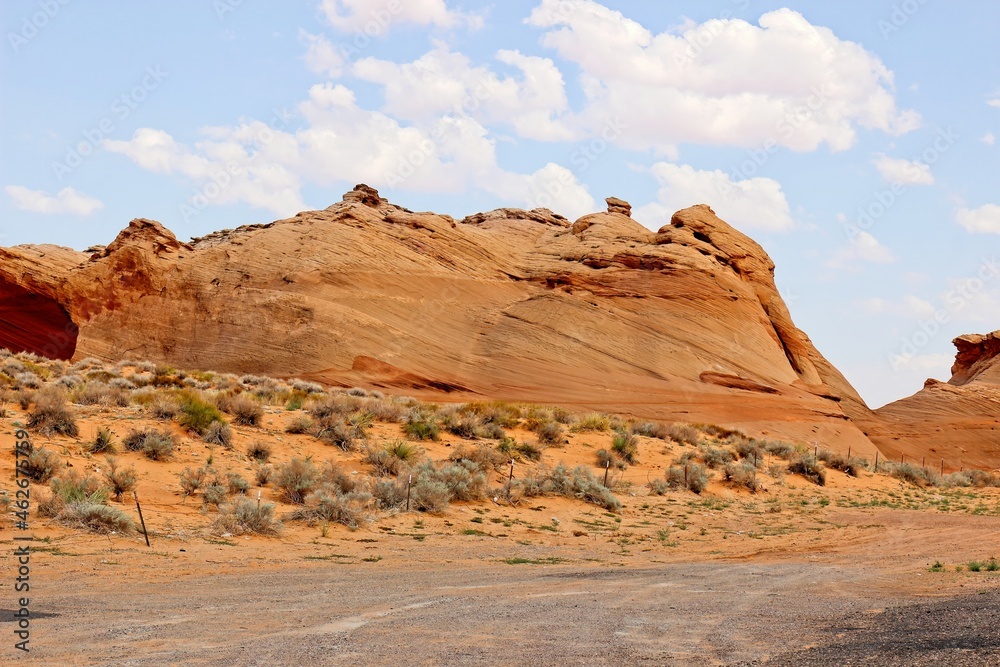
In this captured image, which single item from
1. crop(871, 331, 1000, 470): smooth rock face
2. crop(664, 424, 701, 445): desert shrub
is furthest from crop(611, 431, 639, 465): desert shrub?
crop(871, 331, 1000, 470): smooth rock face

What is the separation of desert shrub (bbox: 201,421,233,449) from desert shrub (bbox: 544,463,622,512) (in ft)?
23.1

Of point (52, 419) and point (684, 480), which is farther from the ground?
point (52, 419)

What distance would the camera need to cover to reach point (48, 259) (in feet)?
150

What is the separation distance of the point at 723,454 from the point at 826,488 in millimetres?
3351

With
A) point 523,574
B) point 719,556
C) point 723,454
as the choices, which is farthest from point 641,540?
point 723,454

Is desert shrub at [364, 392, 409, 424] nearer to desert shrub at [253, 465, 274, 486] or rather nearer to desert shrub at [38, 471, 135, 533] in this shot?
desert shrub at [253, 465, 274, 486]

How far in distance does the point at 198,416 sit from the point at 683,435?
58.2 feet

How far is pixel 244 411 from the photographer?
22.5m

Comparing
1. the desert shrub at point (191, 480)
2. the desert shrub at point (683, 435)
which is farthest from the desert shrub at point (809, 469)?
the desert shrub at point (191, 480)

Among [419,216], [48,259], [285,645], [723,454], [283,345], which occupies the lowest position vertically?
[285,645]

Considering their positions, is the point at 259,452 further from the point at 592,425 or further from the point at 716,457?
the point at 716,457

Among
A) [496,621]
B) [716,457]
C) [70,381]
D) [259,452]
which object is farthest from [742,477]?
[70,381]

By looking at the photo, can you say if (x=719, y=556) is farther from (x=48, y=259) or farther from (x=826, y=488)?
(x=48, y=259)

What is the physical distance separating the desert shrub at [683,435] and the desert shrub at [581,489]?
447 inches
